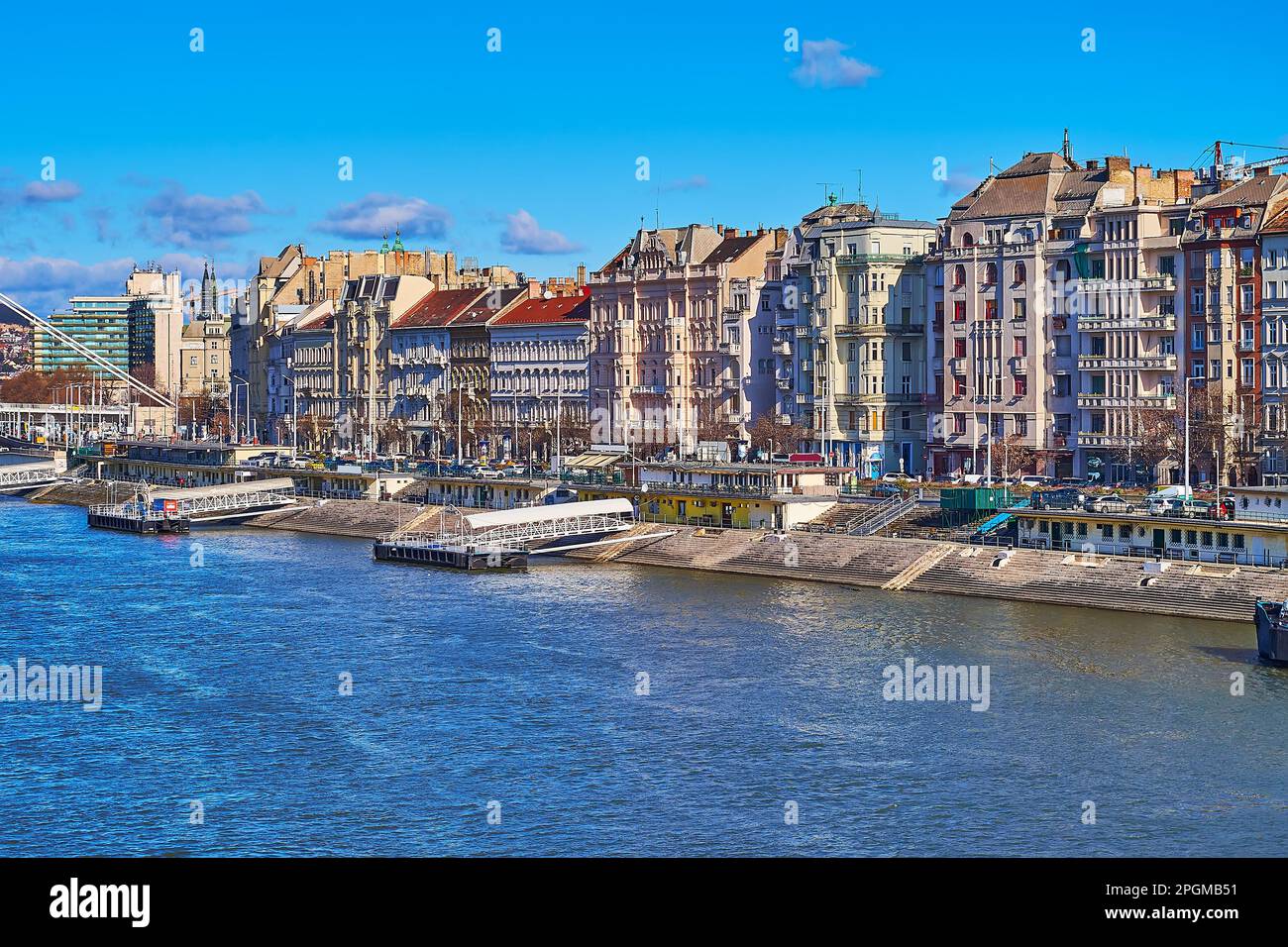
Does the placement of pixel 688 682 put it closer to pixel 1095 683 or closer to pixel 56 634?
pixel 1095 683

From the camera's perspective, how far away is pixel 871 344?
9550cm

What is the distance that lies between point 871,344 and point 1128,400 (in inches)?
673

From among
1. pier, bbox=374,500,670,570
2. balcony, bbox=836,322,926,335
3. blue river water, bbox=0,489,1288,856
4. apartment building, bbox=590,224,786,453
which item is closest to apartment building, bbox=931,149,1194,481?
balcony, bbox=836,322,926,335

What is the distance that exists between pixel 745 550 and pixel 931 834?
140 ft

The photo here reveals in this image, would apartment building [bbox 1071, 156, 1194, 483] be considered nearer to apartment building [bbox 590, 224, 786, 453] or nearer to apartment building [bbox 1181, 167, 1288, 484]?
apartment building [bbox 1181, 167, 1288, 484]

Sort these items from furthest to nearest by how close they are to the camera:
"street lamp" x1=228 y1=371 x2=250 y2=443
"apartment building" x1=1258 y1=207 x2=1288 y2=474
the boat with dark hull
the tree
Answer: "street lamp" x1=228 y1=371 x2=250 y2=443
the tree
"apartment building" x1=1258 y1=207 x2=1288 y2=474
the boat with dark hull

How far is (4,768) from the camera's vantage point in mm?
35656

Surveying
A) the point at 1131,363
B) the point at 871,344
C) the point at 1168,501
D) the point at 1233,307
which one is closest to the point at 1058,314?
the point at 1131,363

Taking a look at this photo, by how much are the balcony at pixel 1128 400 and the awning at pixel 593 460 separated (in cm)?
2966

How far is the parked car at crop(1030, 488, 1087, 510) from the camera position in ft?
221

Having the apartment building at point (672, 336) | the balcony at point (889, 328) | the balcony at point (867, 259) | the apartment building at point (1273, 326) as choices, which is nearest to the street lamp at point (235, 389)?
the apartment building at point (672, 336)

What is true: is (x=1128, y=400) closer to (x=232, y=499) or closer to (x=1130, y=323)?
(x=1130, y=323)

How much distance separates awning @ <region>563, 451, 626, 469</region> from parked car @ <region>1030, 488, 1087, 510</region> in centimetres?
3630

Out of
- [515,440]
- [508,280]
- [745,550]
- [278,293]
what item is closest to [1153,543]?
[745,550]
